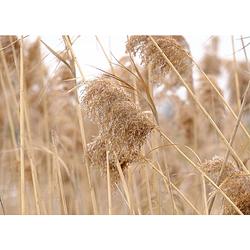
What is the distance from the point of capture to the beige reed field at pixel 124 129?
5.07ft

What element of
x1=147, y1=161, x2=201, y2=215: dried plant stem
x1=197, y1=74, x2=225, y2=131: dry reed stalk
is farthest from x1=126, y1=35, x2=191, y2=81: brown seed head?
x1=147, y1=161, x2=201, y2=215: dried plant stem

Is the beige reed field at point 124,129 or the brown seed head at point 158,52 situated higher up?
the brown seed head at point 158,52

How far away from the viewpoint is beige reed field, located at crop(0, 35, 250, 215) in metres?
1.54

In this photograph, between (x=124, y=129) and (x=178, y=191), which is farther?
(x=178, y=191)

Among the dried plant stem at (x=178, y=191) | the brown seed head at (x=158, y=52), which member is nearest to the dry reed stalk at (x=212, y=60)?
the brown seed head at (x=158, y=52)

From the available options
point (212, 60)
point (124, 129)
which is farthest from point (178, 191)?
point (212, 60)

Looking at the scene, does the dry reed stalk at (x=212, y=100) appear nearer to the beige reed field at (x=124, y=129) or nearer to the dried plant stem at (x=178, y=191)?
the beige reed field at (x=124, y=129)

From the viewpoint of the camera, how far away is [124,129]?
4.83 ft

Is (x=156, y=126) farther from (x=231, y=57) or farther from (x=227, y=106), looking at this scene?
(x=231, y=57)

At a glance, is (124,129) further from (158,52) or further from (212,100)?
(212,100)

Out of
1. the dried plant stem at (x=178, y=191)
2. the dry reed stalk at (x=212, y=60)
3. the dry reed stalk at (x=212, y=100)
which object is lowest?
the dried plant stem at (x=178, y=191)

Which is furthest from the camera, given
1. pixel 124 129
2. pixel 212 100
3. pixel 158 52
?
pixel 212 100

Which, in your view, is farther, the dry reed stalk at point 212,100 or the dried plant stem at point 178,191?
the dry reed stalk at point 212,100

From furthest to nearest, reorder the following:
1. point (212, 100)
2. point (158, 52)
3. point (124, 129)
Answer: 1. point (212, 100)
2. point (158, 52)
3. point (124, 129)
